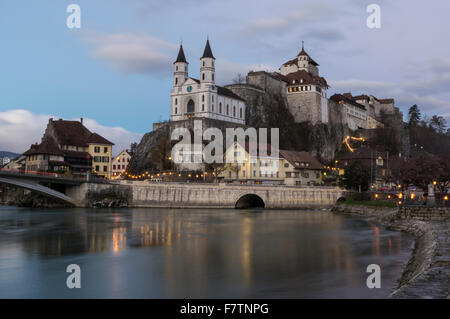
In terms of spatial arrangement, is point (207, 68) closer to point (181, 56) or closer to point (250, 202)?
point (181, 56)

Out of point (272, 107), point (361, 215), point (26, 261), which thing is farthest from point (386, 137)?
point (26, 261)

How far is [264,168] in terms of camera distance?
77500 millimetres

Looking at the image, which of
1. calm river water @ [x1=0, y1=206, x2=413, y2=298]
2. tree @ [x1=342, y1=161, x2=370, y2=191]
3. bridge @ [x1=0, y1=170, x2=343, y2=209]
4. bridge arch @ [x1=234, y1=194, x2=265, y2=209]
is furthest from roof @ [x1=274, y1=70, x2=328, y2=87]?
calm river water @ [x1=0, y1=206, x2=413, y2=298]

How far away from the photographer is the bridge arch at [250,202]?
68.7m

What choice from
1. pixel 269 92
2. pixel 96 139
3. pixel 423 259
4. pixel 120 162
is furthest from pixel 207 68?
pixel 423 259

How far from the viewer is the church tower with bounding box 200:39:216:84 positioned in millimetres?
100500

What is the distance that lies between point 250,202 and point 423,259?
5204cm

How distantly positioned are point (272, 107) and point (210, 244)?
84471 mm

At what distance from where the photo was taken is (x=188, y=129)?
93.1 metres

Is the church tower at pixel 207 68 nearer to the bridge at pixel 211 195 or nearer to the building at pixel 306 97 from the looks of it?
the building at pixel 306 97

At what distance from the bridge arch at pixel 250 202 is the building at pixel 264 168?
192 inches

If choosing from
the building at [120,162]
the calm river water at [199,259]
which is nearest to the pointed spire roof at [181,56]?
the building at [120,162]
